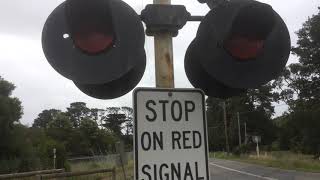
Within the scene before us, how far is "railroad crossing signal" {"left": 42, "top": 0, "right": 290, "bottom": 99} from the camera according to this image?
3.42 metres

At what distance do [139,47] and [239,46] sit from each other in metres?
0.63

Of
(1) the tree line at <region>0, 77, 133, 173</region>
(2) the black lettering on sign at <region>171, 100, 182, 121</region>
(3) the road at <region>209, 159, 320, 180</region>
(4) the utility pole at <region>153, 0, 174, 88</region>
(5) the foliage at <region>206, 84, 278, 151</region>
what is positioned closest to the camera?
(2) the black lettering on sign at <region>171, 100, 182, 121</region>

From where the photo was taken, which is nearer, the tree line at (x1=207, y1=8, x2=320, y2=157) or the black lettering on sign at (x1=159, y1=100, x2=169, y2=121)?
the black lettering on sign at (x1=159, y1=100, x2=169, y2=121)

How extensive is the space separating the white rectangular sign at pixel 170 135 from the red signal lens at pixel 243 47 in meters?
0.34

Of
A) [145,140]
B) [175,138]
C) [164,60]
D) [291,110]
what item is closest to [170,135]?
[175,138]

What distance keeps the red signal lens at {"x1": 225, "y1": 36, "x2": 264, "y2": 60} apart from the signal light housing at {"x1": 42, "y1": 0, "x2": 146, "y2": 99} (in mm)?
543

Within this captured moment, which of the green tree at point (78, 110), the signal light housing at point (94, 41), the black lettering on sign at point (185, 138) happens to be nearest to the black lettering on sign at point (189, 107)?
the black lettering on sign at point (185, 138)

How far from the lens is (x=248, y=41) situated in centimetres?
365

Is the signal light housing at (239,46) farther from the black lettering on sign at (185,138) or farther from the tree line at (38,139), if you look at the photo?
the tree line at (38,139)

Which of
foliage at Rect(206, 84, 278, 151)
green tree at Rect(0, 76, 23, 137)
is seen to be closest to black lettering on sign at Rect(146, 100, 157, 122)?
green tree at Rect(0, 76, 23, 137)

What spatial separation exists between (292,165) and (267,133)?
2599 inches

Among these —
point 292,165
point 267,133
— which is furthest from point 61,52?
point 267,133

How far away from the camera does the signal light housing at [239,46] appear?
3551 millimetres

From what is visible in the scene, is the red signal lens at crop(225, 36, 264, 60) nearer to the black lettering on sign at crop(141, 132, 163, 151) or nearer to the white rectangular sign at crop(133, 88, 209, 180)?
the white rectangular sign at crop(133, 88, 209, 180)
